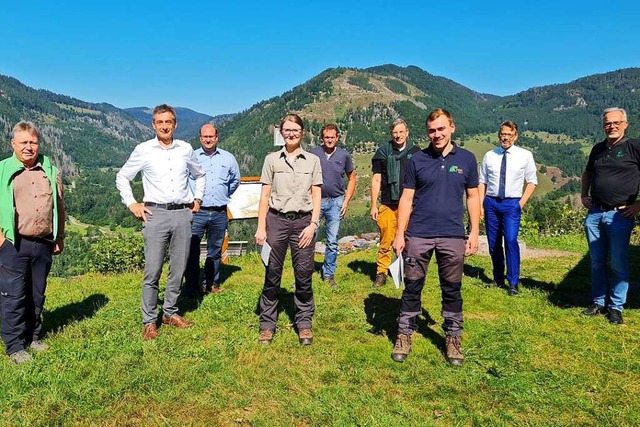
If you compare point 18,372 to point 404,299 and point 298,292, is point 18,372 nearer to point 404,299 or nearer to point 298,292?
point 298,292

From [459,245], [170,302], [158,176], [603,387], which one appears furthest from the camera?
[170,302]

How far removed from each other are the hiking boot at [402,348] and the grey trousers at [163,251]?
2921mm

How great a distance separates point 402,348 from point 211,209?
13.0ft

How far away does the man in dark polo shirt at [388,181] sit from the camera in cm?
665

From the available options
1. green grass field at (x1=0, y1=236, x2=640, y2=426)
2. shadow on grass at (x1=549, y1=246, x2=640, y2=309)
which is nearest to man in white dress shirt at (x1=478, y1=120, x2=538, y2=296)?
shadow on grass at (x1=549, y1=246, x2=640, y2=309)

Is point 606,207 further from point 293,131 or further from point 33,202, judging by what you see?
point 33,202

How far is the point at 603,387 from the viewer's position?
146 inches

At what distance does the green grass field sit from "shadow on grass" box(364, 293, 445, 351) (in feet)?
0.09

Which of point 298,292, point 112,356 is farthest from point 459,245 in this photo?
point 112,356

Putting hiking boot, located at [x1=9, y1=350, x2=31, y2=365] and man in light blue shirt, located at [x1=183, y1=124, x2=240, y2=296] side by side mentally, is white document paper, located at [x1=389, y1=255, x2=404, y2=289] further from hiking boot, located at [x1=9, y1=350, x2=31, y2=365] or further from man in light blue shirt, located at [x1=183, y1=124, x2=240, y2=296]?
hiking boot, located at [x1=9, y1=350, x2=31, y2=365]

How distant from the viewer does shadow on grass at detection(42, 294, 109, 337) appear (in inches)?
213

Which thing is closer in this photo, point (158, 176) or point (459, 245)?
point (459, 245)

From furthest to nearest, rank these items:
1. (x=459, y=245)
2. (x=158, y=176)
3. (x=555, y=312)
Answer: (x=555, y=312) → (x=158, y=176) → (x=459, y=245)

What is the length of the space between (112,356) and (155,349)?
1.46 feet
